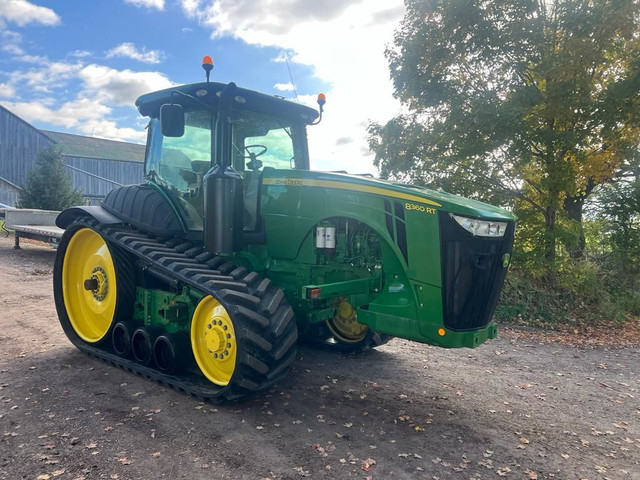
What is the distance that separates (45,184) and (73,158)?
1667cm

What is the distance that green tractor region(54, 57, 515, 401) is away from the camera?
4.01 metres

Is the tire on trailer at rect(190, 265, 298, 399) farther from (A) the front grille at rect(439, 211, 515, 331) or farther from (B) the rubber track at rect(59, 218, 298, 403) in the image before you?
(A) the front grille at rect(439, 211, 515, 331)

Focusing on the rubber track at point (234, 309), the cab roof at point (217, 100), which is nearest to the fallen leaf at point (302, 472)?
the rubber track at point (234, 309)

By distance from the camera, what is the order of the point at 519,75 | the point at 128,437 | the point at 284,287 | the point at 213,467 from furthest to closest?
the point at 519,75 → the point at 284,287 → the point at 128,437 → the point at 213,467

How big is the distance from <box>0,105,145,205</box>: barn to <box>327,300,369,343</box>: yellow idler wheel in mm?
28502

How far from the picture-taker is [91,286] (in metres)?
5.52

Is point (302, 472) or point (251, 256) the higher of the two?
point (251, 256)

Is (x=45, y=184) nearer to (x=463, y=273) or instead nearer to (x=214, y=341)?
(x=214, y=341)

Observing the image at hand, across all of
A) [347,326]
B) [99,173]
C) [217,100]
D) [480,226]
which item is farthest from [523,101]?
[99,173]

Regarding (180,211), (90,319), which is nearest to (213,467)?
(180,211)

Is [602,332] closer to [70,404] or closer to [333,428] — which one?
[333,428]

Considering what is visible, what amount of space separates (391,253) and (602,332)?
598 centimetres

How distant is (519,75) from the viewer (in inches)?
371

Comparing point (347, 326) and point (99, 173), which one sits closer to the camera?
point (347, 326)
